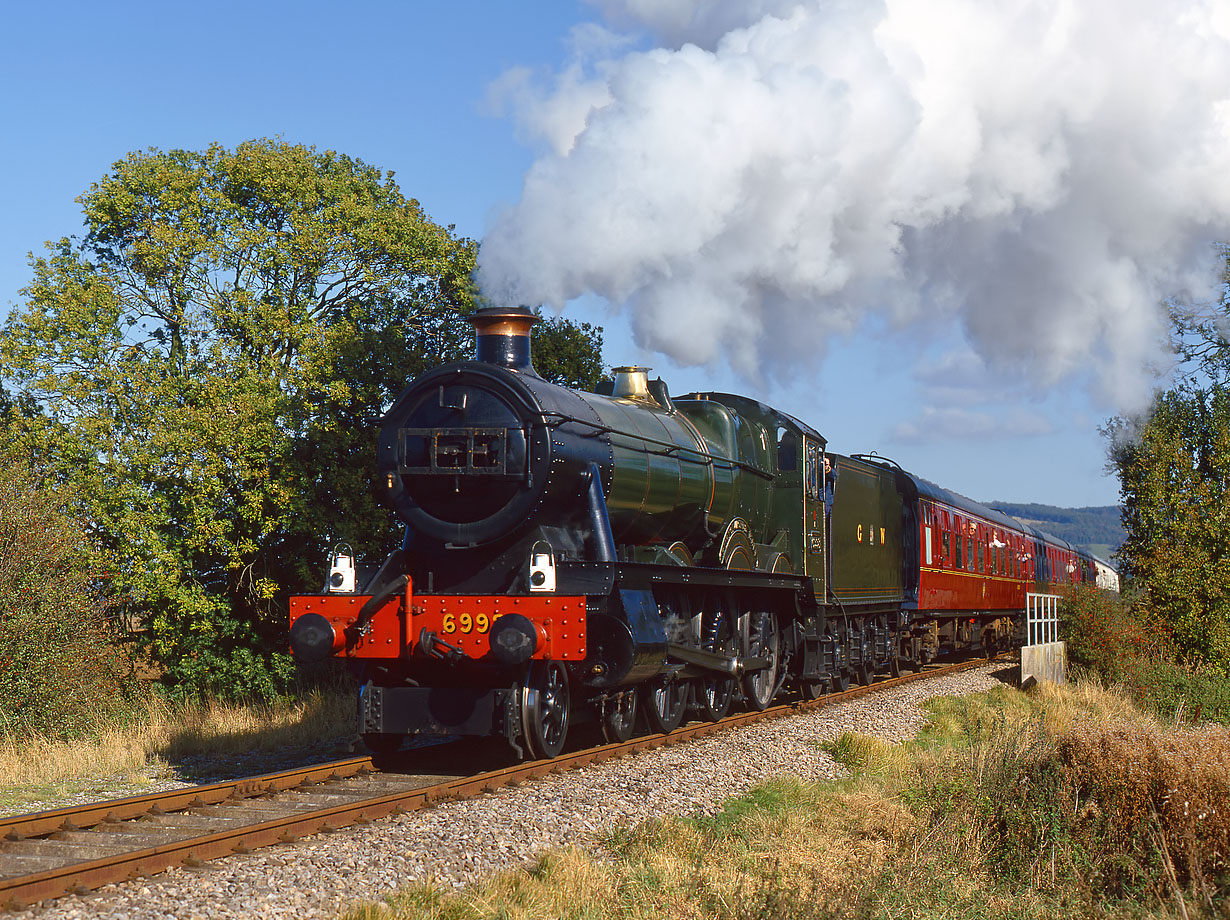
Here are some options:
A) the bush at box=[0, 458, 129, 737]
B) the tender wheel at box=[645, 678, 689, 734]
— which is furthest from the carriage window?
the bush at box=[0, 458, 129, 737]

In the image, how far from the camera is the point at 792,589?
14055 millimetres

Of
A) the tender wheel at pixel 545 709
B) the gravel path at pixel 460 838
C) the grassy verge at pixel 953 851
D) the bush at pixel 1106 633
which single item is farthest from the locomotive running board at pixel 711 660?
the bush at pixel 1106 633

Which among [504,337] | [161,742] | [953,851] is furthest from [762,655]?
[161,742]

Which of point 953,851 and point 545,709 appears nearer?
point 953,851

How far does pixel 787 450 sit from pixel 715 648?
3.33 meters

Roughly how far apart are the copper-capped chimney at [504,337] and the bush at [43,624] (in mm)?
8602

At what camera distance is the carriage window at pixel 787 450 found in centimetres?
1467

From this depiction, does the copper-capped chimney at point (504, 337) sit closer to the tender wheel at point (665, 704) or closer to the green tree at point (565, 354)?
the tender wheel at point (665, 704)

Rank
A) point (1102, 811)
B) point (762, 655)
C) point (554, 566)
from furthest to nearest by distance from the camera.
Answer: point (762, 655), point (554, 566), point (1102, 811)

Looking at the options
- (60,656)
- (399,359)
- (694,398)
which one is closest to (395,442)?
(694,398)

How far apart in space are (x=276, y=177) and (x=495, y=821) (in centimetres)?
1544

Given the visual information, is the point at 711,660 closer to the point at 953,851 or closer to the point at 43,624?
the point at 953,851

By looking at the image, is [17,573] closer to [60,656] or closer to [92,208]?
[60,656]

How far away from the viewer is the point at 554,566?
9.44 metres
